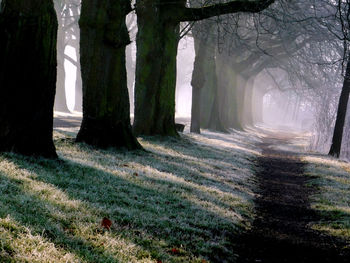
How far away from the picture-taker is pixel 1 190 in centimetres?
532

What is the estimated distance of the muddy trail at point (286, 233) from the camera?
5.81 metres

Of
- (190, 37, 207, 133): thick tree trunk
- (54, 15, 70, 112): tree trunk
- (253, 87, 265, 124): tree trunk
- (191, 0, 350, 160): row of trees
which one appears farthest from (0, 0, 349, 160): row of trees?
(253, 87, 265, 124): tree trunk

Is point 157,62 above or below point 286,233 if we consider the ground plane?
above

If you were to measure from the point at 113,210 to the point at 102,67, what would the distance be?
6.75 meters

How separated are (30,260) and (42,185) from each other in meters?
2.59

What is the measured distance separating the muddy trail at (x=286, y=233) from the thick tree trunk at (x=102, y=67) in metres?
4.40

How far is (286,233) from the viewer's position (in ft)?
→ 23.1

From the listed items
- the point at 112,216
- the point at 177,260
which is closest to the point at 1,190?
the point at 112,216

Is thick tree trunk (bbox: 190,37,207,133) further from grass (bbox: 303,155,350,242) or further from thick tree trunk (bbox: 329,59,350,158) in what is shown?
grass (bbox: 303,155,350,242)

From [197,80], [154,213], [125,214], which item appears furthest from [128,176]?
[197,80]

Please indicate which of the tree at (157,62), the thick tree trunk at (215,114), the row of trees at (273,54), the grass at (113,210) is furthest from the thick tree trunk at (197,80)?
the grass at (113,210)

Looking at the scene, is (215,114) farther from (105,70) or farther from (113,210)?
(113,210)

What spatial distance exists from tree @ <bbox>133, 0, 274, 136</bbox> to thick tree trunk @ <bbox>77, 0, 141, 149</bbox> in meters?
2.97

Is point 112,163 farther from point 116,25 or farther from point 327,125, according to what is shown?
→ point 327,125
